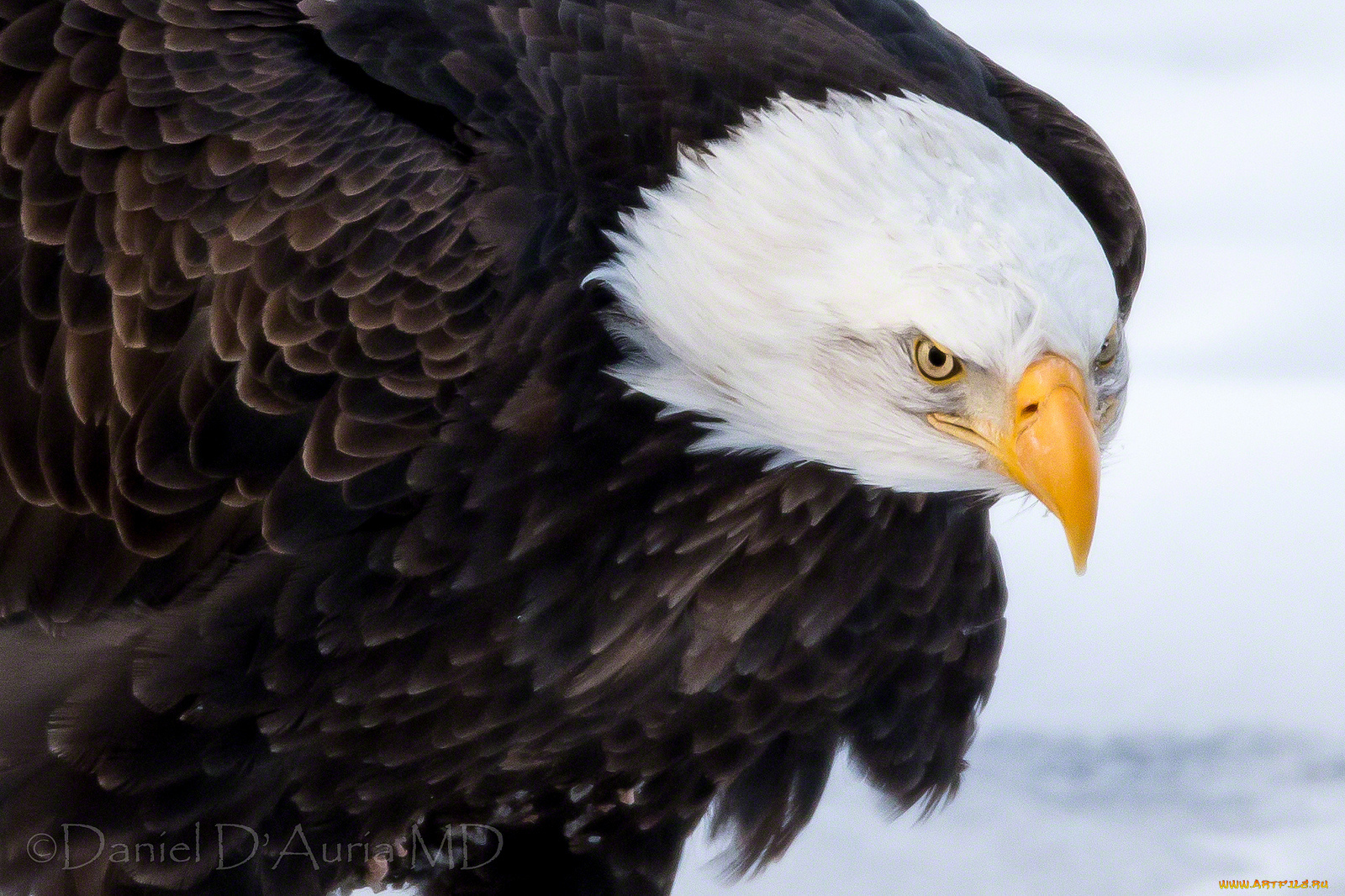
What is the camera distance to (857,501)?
2.90 metres

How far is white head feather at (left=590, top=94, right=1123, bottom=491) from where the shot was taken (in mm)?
2344

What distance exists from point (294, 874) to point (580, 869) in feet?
2.21

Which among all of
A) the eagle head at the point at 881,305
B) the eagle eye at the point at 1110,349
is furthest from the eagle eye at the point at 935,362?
the eagle eye at the point at 1110,349

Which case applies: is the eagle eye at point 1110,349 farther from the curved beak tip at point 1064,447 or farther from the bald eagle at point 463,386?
the curved beak tip at point 1064,447

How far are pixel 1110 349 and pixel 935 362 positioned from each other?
300mm

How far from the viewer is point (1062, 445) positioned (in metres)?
2.36

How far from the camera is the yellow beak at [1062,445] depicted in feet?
7.70

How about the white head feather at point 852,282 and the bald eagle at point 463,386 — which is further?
the bald eagle at point 463,386

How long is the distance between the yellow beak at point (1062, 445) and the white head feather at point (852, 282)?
0.03 meters

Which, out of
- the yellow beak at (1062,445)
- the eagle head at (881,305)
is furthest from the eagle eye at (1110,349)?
the yellow beak at (1062,445)

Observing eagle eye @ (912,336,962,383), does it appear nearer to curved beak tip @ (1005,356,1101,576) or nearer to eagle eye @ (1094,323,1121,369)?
curved beak tip @ (1005,356,1101,576)

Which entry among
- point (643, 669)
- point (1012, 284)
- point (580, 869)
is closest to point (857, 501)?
point (643, 669)

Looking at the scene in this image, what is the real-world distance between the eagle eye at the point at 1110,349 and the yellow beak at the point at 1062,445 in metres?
0.14

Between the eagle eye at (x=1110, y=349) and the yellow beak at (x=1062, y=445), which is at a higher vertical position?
the eagle eye at (x=1110, y=349)
